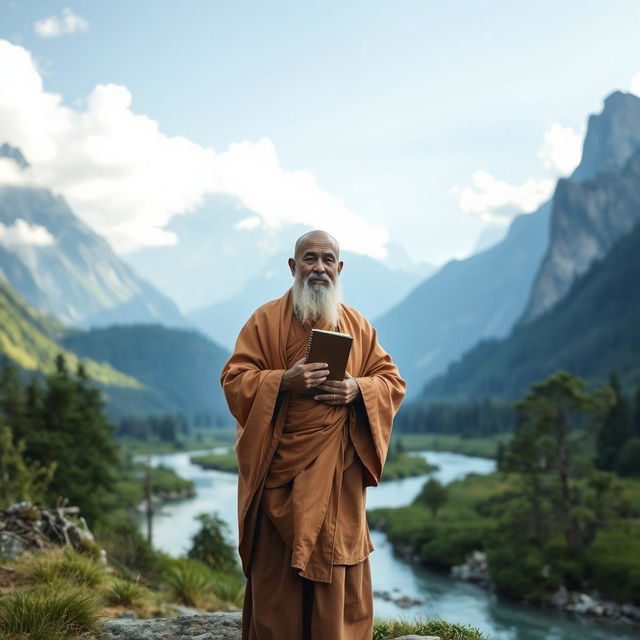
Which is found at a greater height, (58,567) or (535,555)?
(58,567)

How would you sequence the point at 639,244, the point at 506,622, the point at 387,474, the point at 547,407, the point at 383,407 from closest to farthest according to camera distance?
the point at 383,407, the point at 506,622, the point at 547,407, the point at 387,474, the point at 639,244

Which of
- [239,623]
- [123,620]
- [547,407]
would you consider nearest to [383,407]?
[239,623]

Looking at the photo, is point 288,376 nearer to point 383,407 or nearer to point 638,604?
point 383,407

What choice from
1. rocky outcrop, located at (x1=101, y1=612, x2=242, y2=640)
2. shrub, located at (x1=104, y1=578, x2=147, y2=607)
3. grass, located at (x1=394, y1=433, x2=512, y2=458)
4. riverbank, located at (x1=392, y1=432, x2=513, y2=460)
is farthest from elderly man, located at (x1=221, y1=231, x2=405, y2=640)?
grass, located at (x1=394, y1=433, x2=512, y2=458)

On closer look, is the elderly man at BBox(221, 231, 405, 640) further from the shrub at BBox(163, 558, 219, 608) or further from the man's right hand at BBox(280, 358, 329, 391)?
the shrub at BBox(163, 558, 219, 608)

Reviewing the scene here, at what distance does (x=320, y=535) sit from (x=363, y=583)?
2.19 feet

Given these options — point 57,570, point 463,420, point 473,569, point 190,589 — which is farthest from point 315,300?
point 463,420

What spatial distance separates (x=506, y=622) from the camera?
33.4 meters

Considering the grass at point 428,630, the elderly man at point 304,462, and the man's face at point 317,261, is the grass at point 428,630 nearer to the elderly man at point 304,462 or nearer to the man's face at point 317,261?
the elderly man at point 304,462

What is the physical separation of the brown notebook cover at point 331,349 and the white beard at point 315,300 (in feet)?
1.33

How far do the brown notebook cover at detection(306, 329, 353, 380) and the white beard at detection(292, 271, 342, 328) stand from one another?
406 mm

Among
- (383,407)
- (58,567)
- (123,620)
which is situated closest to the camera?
(383,407)

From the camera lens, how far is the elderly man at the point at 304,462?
5.66 m

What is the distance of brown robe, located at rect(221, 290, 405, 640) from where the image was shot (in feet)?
18.6
